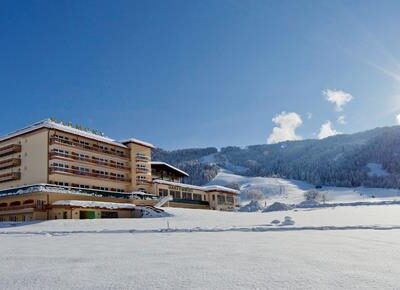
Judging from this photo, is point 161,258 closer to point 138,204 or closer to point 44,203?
point 44,203

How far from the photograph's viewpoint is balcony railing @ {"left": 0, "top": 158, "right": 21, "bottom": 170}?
50.0 metres

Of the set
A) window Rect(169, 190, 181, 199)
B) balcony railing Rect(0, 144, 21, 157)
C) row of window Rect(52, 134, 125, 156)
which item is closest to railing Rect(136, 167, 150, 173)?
row of window Rect(52, 134, 125, 156)

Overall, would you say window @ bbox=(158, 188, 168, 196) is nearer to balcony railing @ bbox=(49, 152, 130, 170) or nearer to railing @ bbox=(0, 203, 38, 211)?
balcony railing @ bbox=(49, 152, 130, 170)


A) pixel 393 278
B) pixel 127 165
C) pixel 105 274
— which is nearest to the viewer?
pixel 393 278

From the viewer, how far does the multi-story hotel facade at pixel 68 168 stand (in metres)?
46.6

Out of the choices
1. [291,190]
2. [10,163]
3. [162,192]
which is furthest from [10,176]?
[291,190]

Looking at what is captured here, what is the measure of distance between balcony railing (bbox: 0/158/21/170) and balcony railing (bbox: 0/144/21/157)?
1.07 meters

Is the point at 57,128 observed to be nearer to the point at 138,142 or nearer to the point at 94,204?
the point at 94,204

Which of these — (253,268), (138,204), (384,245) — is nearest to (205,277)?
(253,268)

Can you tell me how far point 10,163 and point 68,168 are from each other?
8.14 metres

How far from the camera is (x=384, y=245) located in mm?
11703

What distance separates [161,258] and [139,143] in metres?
53.5

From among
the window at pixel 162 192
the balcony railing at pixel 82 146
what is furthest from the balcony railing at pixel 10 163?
the window at pixel 162 192

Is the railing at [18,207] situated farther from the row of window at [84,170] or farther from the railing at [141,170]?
the railing at [141,170]
